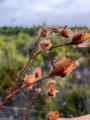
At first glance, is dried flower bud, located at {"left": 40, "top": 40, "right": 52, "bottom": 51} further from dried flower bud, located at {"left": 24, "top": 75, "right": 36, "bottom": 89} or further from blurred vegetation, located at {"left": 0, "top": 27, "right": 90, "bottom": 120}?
blurred vegetation, located at {"left": 0, "top": 27, "right": 90, "bottom": 120}

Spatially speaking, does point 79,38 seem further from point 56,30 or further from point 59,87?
point 59,87

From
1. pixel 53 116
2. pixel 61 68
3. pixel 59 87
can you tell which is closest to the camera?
pixel 61 68

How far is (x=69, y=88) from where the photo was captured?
697 cm

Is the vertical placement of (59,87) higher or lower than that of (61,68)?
lower

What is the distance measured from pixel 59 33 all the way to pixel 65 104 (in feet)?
17.7

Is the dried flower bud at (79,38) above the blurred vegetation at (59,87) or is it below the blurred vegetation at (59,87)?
above

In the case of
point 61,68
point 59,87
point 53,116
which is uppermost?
point 61,68

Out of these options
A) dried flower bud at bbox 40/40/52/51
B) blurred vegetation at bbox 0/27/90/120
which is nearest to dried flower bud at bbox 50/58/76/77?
dried flower bud at bbox 40/40/52/51

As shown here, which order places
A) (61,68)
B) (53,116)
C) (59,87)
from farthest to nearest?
(59,87)
(53,116)
(61,68)

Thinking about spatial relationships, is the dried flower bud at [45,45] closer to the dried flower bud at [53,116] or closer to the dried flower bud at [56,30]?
the dried flower bud at [56,30]

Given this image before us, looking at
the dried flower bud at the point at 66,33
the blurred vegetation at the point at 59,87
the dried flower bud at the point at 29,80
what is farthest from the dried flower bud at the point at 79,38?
the blurred vegetation at the point at 59,87

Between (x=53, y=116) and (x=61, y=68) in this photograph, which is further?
(x=53, y=116)

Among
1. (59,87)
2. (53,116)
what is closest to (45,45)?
(53,116)

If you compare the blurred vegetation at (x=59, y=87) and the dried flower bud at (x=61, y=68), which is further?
the blurred vegetation at (x=59, y=87)
